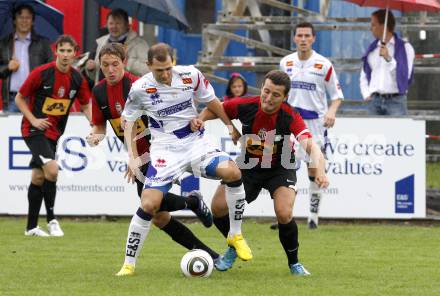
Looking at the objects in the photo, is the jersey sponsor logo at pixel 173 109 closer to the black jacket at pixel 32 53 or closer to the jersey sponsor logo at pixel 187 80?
the jersey sponsor logo at pixel 187 80

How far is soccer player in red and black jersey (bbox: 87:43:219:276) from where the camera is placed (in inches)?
368

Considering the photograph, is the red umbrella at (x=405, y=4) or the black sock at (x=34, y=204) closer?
the black sock at (x=34, y=204)

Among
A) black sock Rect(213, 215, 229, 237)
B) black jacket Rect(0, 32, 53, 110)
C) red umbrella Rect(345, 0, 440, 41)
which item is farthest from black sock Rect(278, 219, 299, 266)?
black jacket Rect(0, 32, 53, 110)

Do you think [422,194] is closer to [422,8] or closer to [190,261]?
[422,8]

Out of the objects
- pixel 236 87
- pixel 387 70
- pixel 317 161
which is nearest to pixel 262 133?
pixel 317 161

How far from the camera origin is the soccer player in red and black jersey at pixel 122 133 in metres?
9.34

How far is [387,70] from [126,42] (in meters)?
3.29

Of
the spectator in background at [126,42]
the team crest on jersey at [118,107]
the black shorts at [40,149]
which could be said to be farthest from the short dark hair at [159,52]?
the spectator in background at [126,42]

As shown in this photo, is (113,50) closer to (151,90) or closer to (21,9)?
(151,90)

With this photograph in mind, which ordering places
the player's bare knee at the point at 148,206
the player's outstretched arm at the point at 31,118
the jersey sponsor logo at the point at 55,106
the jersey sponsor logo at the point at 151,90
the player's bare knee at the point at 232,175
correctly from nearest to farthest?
the player's bare knee at the point at 148,206 → the player's bare knee at the point at 232,175 → the jersey sponsor logo at the point at 151,90 → the player's outstretched arm at the point at 31,118 → the jersey sponsor logo at the point at 55,106

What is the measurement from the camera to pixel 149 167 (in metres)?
9.25

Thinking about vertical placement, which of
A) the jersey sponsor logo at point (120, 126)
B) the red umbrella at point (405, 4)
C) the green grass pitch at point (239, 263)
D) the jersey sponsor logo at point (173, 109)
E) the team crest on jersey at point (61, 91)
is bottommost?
the green grass pitch at point (239, 263)

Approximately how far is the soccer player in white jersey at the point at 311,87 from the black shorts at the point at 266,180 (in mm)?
3621

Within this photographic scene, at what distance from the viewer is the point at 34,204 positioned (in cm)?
1248
